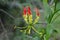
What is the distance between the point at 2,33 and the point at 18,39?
0.76 ft

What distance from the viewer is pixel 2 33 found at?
2500mm

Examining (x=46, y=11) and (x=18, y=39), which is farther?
(x=18, y=39)

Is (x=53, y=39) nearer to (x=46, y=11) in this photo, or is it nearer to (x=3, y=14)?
(x=3, y=14)

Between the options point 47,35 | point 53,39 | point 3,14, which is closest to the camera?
point 47,35

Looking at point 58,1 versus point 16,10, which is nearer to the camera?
point 58,1

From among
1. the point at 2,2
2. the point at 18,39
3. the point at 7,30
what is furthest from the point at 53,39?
the point at 2,2

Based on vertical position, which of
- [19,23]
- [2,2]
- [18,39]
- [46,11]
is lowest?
[18,39]

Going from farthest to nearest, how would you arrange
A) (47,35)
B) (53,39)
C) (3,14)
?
(3,14) < (53,39) < (47,35)

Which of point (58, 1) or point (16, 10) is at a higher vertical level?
point (58, 1)

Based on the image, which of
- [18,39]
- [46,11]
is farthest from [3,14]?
[46,11]

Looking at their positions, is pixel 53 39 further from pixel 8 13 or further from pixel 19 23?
pixel 8 13

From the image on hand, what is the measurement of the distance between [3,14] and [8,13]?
73mm

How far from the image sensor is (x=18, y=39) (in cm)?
254

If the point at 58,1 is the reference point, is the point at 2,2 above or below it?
below
